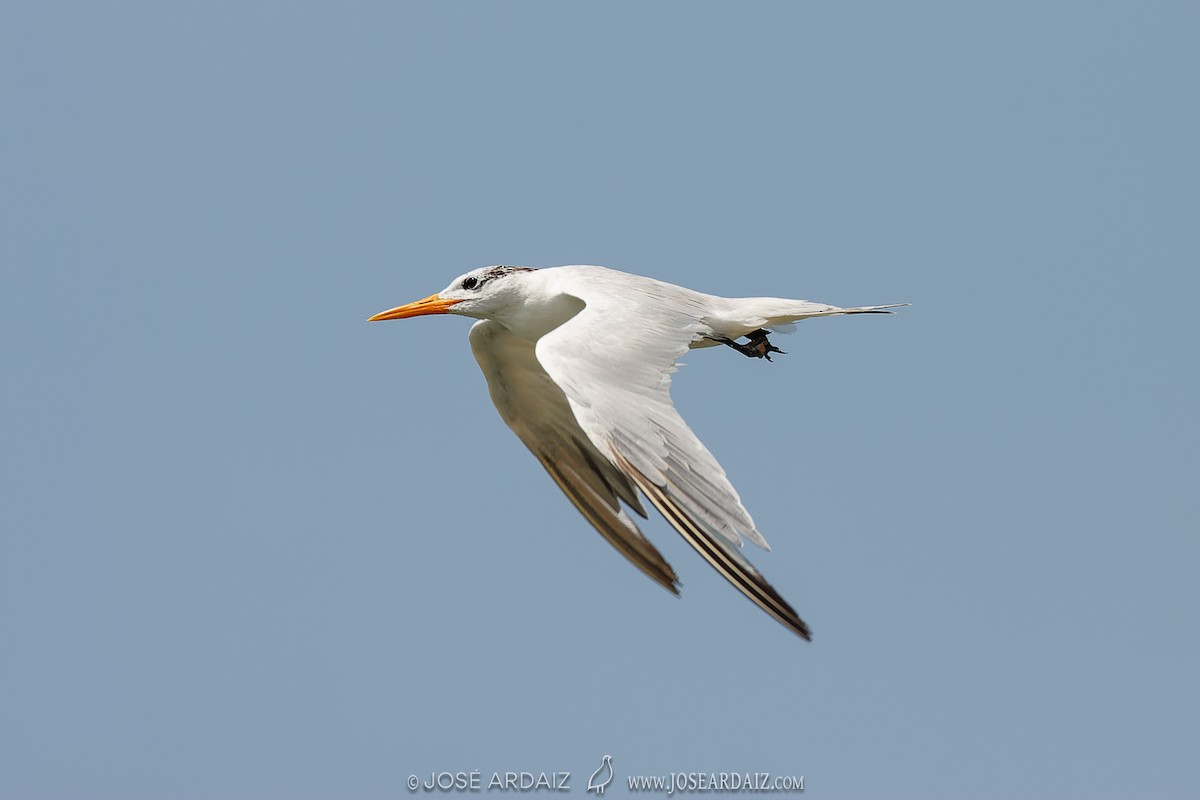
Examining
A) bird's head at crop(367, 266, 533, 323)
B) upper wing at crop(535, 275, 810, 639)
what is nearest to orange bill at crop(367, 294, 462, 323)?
bird's head at crop(367, 266, 533, 323)

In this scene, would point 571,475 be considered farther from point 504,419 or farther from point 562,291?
point 562,291

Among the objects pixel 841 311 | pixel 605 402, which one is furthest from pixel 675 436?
pixel 841 311

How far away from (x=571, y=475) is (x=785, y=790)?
3246 mm

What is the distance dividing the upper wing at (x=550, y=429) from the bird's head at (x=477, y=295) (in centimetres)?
19

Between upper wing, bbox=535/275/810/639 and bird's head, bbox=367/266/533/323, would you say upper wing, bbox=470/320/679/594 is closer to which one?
bird's head, bbox=367/266/533/323

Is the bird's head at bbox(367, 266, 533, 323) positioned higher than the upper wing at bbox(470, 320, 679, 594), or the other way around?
the bird's head at bbox(367, 266, 533, 323)

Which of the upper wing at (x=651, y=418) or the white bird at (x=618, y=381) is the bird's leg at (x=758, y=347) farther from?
the upper wing at (x=651, y=418)

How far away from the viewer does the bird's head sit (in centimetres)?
1206

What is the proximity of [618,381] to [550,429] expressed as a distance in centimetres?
296

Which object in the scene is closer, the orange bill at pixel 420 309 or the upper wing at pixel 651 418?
the upper wing at pixel 651 418

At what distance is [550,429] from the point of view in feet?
40.4

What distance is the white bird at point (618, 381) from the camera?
8586mm

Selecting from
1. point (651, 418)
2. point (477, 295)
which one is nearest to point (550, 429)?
point (477, 295)

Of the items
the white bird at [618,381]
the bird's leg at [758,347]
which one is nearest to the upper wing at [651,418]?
the white bird at [618,381]
